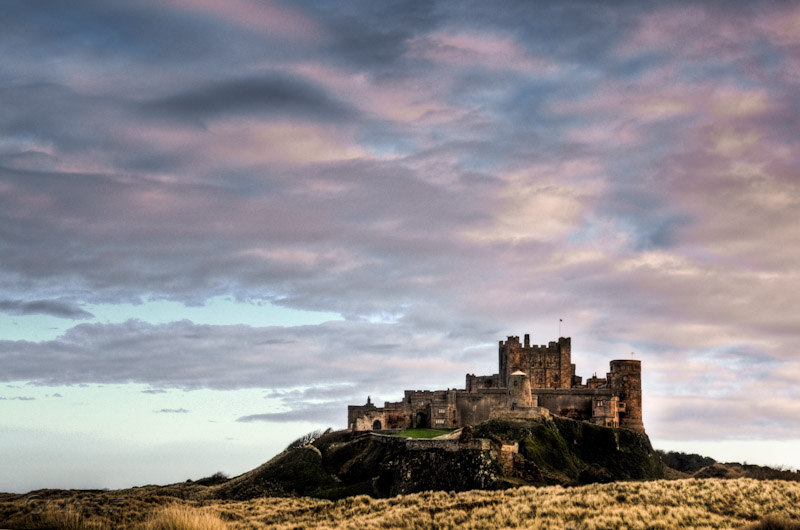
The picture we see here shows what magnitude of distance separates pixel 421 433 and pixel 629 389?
71.1ft

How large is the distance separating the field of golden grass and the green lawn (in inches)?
1142

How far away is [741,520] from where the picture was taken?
35.1 meters

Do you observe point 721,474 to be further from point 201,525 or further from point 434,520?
point 201,525

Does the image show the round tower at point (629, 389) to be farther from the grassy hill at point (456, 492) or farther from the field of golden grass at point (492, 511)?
the field of golden grass at point (492, 511)

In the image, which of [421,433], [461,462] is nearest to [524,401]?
[421,433]

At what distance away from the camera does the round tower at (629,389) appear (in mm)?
85812

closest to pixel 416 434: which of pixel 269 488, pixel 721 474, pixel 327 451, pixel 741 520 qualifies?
pixel 327 451

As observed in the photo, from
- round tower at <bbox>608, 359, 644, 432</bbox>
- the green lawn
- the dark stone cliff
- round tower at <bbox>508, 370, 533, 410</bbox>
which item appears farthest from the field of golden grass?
round tower at <bbox>608, 359, 644, 432</bbox>

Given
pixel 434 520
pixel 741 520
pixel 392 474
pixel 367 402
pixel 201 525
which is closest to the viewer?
pixel 201 525

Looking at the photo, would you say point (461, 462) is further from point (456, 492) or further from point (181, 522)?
point (181, 522)

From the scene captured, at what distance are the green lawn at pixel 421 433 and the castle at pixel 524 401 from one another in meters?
1.91

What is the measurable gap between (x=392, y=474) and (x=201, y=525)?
3604cm

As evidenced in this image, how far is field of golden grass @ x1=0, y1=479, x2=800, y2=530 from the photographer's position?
34531 mm

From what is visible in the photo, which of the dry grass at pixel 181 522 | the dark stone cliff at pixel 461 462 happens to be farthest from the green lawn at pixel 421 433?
the dry grass at pixel 181 522
